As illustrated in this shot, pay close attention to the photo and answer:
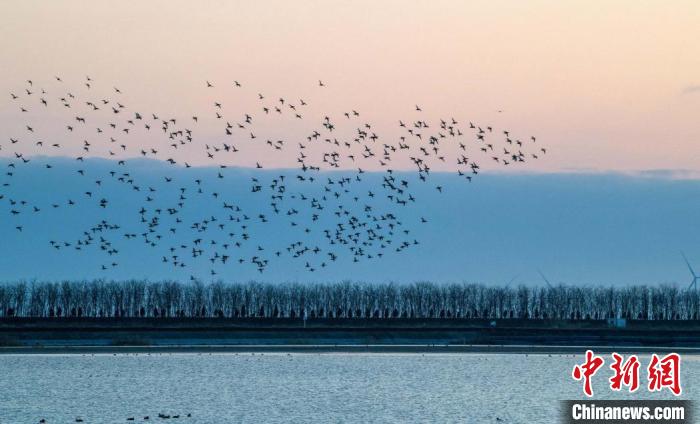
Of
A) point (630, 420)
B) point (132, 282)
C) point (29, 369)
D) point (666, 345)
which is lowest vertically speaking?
point (630, 420)

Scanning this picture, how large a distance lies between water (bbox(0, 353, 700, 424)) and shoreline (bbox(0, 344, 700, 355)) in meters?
3.54

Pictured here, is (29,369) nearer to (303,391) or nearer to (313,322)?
(303,391)

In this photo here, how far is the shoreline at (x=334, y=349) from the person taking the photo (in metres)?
102

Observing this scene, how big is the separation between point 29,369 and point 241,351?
75.1ft

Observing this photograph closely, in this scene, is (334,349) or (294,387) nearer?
(294,387)

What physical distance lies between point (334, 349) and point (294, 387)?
1307 inches

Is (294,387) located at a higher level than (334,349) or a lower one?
lower

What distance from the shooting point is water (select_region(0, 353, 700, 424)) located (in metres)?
60.3

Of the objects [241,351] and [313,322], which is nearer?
[241,351]

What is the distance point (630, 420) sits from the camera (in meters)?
52.0

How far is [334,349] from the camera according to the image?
351 feet

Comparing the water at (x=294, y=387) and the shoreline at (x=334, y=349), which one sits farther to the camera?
the shoreline at (x=334, y=349)

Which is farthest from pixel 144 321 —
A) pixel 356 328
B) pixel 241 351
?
pixel 241 351

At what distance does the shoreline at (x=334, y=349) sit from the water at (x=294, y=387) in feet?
11.6
